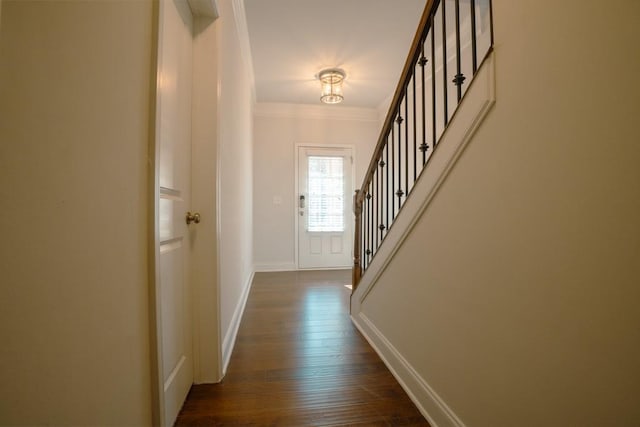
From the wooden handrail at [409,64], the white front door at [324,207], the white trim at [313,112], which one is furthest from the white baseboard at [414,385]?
the white trim at [313,112]

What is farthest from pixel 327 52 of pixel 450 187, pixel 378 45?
pixel 450 187

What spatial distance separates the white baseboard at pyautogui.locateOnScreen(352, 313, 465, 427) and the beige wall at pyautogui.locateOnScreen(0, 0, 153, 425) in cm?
105

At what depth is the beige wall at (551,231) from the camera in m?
0.52

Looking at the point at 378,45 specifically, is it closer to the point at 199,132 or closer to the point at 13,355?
the point at 199,132

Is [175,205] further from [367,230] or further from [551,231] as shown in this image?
[367,230]

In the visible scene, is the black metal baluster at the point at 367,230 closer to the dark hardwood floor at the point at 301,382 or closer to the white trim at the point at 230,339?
the dark hardwood floor at the point at 301,382

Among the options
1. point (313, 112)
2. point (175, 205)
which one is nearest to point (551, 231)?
point (175, 205)

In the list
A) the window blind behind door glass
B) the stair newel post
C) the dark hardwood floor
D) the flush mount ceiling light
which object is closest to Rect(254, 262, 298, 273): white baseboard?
the window blind behind door glass

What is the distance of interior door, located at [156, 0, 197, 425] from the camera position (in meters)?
0.95

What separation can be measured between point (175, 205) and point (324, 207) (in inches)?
127

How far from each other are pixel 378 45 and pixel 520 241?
2.62 metres

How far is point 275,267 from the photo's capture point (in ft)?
13.4

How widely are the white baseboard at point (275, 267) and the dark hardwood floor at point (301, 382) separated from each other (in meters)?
1.72

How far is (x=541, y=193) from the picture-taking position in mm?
675
